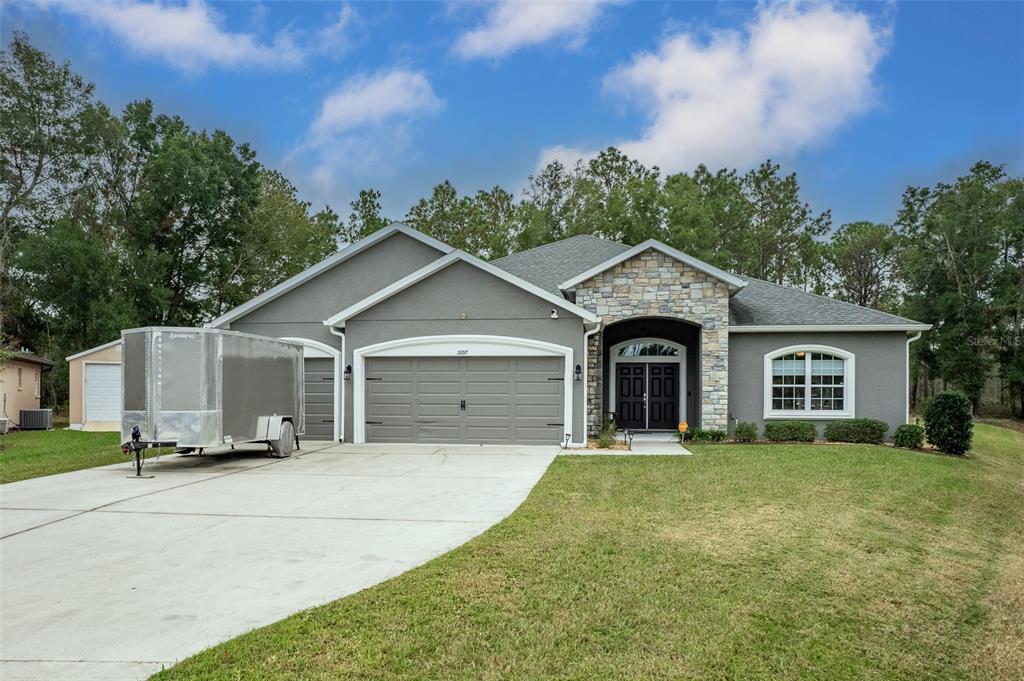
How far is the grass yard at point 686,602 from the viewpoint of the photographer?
3828 mm

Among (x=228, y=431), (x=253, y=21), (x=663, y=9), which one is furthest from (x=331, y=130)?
(x=228, y=431)

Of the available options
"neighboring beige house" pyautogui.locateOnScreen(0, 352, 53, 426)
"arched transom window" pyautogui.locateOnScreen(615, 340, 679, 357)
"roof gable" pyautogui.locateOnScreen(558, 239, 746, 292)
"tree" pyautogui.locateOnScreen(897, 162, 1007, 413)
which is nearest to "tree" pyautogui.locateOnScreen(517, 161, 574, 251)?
"arched transom window" pyautogui.locateOnScreen(615, 340, 679, 357)

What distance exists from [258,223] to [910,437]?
28635mm

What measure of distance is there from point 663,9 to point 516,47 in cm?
465

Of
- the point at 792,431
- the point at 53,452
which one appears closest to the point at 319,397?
the point at 53,452

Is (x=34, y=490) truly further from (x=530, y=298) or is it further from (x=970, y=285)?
(x=970, y=285)

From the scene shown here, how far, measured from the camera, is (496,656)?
3.87 meters

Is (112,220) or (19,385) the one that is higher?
(112,220)

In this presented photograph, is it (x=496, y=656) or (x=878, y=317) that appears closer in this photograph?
(x=496, y=656)

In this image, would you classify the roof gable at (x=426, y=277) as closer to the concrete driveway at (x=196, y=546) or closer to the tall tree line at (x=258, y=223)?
the concrete driveway at (x=196, y=546)

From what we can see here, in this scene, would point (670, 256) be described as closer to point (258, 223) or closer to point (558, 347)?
point (558, 347)

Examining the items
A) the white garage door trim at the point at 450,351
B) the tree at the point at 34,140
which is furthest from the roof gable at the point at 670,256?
the tree at the point at 34,140

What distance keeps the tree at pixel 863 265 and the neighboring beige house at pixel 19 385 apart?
40.4 m

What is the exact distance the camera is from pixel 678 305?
52.0ft
